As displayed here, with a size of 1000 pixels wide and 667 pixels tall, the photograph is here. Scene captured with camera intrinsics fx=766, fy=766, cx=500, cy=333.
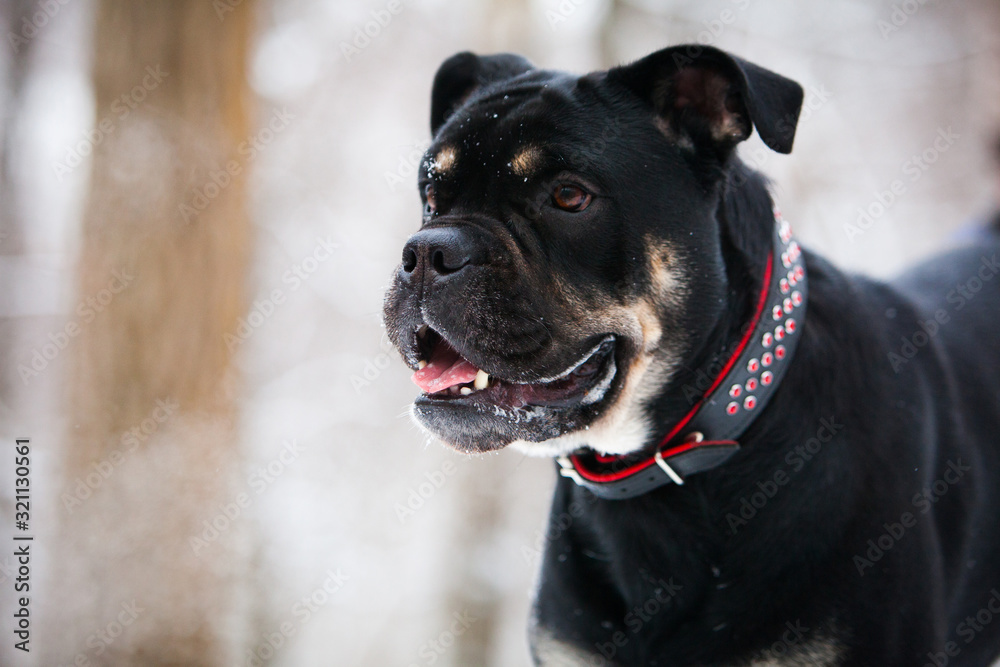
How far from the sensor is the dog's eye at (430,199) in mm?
2550

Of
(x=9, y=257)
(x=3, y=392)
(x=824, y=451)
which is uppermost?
(x=824, y=451)

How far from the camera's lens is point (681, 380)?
7.68 feet

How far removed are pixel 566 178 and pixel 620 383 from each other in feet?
2.08

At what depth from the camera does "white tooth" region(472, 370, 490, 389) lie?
2.30 m

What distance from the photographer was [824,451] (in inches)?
87.7

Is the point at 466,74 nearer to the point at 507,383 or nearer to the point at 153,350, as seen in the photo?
the point at 507,383

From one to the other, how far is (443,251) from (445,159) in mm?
473

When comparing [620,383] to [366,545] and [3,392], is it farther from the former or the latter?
[366,545]

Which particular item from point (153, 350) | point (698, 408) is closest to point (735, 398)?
point (698, 408)

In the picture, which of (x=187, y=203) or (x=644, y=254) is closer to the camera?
(x=644, y=254)

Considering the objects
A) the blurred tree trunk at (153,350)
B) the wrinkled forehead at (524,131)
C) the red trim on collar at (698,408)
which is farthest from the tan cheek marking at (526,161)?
the blurred tree trunk at (153,350)

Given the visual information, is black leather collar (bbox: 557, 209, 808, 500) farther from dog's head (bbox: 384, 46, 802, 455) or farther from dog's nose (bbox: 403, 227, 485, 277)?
dog's nose (bbox: 403, 227, 485, 277)

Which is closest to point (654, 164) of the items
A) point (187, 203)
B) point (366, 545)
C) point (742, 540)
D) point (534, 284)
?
point (534, 284)

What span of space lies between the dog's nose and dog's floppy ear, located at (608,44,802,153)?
80cm
